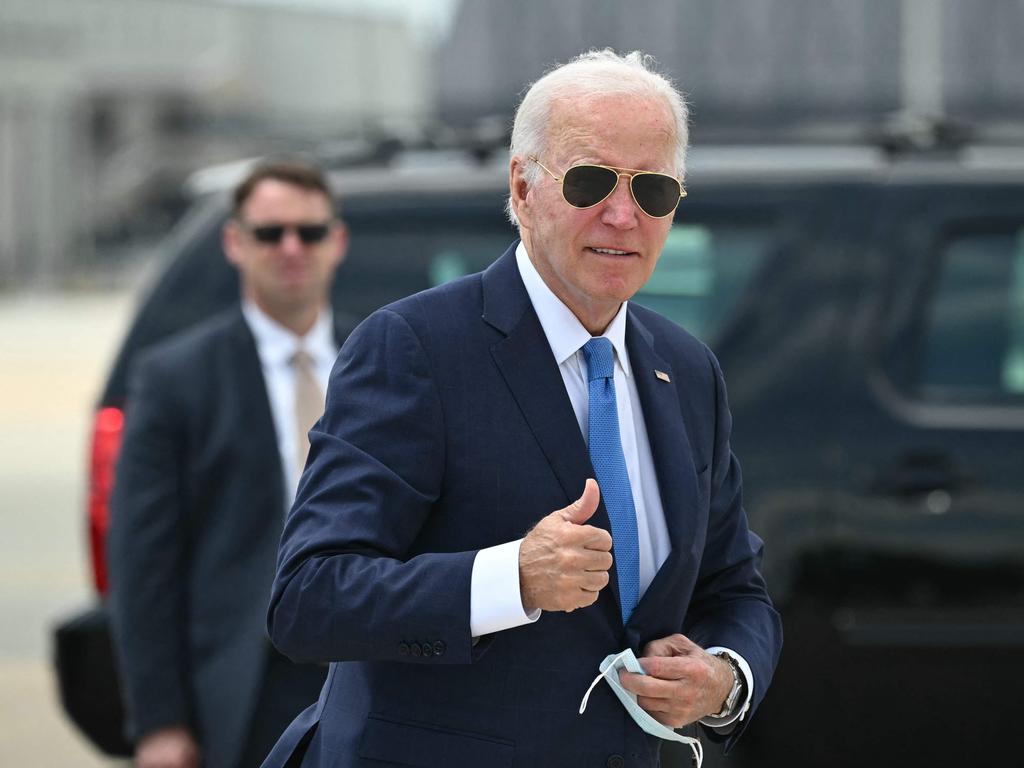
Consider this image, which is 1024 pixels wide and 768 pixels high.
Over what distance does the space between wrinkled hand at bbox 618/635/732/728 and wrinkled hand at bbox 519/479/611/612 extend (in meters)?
0.16

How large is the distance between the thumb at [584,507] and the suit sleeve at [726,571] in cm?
42

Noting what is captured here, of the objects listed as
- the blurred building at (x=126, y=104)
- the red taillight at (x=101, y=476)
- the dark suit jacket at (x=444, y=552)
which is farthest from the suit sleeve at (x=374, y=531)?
the blurred building at (x=126, y=104)

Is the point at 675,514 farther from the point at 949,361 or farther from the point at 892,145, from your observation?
the point at 892,145

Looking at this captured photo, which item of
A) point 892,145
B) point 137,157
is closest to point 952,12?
point 137,157

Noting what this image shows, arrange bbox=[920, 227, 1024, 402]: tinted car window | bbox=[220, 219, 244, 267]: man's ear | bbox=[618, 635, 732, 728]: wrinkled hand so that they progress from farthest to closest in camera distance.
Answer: bbox=[920, 227, 1024, 402]: tinted car window, bbox=[220, 219, 244, 267]: man's ear, bbox=[618, 635, 732, 728]: wrinkled hand

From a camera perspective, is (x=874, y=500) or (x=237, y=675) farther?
(x=874, y=500)

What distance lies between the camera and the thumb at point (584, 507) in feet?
5.86

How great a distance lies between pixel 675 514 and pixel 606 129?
19.6 inches

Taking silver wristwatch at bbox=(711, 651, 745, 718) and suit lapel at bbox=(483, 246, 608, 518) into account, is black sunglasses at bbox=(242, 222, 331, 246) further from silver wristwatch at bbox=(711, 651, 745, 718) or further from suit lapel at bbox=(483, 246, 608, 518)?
silver wristwatch at bbox=(711, 651, 745, 718)

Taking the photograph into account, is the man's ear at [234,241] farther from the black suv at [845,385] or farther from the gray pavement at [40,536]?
the gray pavement at [40,536]

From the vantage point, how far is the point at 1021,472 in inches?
152

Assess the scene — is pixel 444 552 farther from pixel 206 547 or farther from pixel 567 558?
pixel 206 547

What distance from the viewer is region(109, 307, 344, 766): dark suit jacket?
3307 millimetres

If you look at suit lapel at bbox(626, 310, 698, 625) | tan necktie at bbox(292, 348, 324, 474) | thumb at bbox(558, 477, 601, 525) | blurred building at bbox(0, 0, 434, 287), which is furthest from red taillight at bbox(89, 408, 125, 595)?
blurred building at bbox(0, 0, 434, 287)
